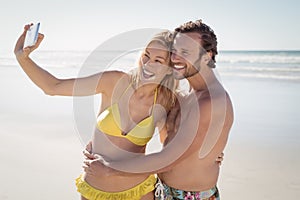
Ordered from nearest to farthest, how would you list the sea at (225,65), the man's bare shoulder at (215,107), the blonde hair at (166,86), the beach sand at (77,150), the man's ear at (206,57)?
the man's bare shoulder at (215,107)
the man's ear at (206,57)
the blonde hair at (166,86)
the beach sand at (77,150)
the sea at (225,65)

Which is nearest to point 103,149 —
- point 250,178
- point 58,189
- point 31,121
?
point 58,189

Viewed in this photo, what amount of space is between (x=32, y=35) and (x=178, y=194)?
1352 millimetres

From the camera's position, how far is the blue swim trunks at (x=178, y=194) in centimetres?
266

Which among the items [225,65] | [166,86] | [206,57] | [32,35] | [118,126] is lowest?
[225,65]

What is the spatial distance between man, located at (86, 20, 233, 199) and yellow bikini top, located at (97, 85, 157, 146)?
0.14 metres

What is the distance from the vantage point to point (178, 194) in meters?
2.68

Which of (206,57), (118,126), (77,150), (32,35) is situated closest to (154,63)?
(206,57)

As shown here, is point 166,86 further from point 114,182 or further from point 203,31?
point 114,182

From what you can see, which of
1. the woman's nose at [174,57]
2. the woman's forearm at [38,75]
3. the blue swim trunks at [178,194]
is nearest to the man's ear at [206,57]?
the woman's nose at [174,57]

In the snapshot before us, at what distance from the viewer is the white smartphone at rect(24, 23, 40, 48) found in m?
→ 2.55

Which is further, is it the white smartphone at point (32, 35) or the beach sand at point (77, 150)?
the beach sand at point (77, 150)

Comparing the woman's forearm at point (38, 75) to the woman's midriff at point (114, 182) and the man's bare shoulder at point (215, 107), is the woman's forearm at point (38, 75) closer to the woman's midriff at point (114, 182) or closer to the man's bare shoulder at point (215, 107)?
the woman's midriff at point (114, 182)

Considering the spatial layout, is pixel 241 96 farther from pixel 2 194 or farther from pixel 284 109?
pixel 2 194

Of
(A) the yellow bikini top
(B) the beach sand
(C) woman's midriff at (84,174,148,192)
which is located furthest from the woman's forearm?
(B) the beach sand
